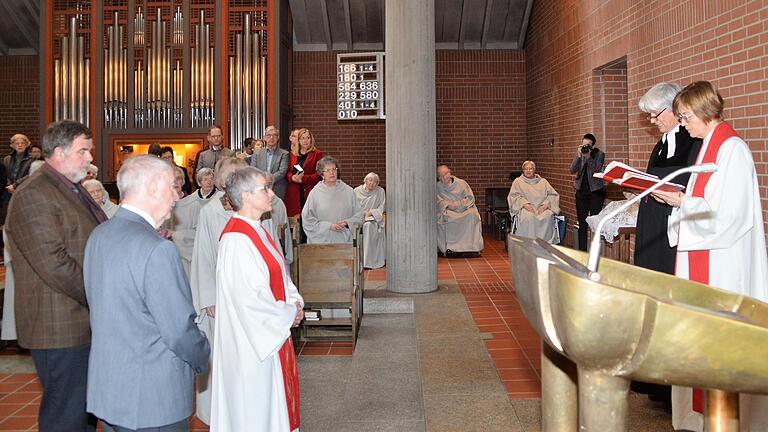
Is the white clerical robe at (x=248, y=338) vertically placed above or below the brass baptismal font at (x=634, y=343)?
below

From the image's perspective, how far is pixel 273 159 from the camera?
8.34m

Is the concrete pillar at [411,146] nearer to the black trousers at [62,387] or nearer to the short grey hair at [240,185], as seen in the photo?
the short grey hair at [240,185]

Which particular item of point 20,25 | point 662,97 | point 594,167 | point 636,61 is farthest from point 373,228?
point 20,25

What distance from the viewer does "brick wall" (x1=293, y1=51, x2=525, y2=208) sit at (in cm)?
1452

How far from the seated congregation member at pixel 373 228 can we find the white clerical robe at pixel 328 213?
2.05 metres

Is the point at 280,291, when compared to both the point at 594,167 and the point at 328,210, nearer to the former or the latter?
the point at 328,210

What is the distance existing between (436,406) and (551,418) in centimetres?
274

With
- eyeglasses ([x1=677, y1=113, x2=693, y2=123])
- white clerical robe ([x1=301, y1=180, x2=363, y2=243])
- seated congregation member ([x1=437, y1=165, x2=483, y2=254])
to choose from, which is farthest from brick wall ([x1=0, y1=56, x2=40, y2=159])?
eyeglasses ([x1=677, y1=113, x2=693, y2=123])

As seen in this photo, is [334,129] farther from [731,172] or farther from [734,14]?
[731,172]

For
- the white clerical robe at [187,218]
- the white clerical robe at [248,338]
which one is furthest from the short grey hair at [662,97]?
the white clerical robe at [187,218]

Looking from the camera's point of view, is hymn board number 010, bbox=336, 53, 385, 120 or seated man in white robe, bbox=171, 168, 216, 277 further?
hymn board number 010, bbox=336, 53, 385, 120

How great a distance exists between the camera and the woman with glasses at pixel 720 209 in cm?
287

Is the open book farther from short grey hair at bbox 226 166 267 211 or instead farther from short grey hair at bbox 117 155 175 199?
short grey hair at bbox 117 155 175 199

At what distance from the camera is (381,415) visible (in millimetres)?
4523
